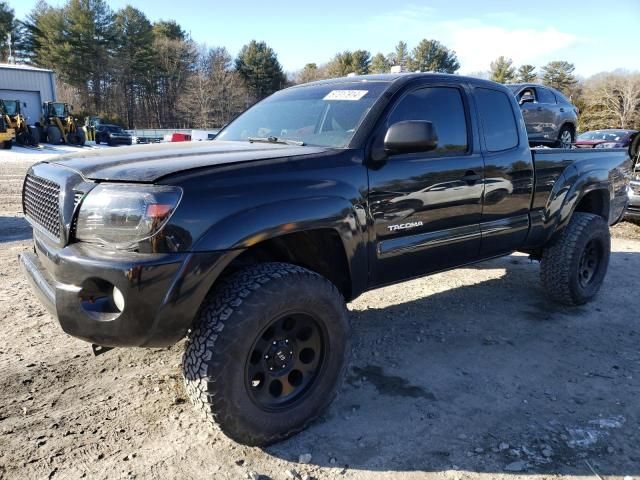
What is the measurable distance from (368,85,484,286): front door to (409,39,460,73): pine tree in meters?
63.9

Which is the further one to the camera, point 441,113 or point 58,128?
point 58,128

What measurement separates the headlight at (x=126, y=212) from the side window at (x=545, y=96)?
9.72 m

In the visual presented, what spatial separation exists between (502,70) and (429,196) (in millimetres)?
67038

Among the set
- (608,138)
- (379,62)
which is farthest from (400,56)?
(608,138)

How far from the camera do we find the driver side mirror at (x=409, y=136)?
2.81 metres

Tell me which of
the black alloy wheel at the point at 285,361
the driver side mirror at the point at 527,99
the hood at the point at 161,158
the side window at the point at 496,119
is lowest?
the black alloy wheel at the point at 285,361

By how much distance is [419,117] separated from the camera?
3.33 metres

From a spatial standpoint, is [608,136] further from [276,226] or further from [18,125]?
[18,125]

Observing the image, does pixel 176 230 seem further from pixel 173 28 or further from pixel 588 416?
pixel 173 28

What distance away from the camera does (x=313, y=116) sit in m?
3.34

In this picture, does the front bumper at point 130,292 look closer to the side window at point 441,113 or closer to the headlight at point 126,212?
the headlight at point 126,212

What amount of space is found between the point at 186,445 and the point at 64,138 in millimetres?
30412

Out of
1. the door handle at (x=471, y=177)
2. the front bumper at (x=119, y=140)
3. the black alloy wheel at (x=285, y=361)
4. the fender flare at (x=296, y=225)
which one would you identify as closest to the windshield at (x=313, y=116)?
the fender flare at (x=296, y=225)

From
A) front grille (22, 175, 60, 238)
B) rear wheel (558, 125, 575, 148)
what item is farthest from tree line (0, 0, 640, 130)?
front grille (22, 175, 60, 238)
